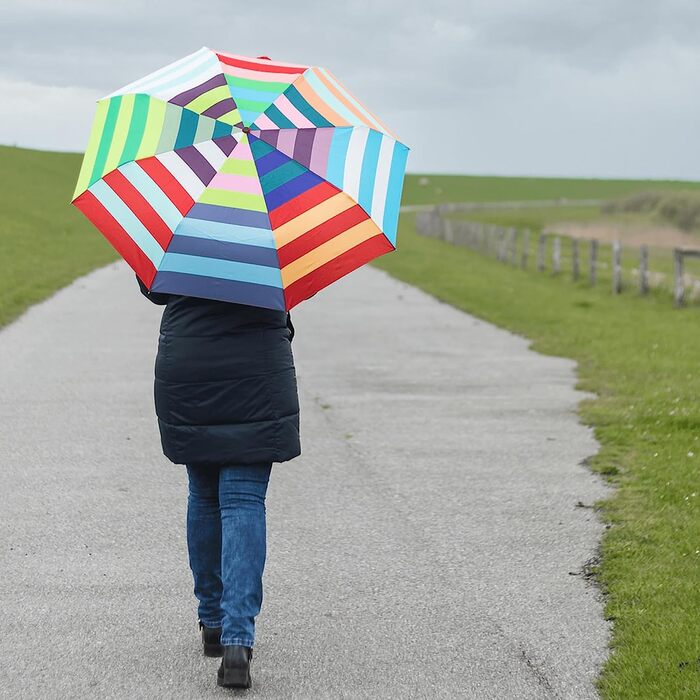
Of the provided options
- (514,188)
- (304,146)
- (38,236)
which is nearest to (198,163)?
(304,146)

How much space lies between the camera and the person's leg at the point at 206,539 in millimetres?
4715

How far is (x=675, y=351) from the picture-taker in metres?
14.9

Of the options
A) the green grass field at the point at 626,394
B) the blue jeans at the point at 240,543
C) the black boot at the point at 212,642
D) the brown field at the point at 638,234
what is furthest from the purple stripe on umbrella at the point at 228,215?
the brown field at the point at 638,234

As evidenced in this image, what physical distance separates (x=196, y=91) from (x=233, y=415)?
1.14 m

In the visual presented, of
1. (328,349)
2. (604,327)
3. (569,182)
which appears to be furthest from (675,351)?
(569,182)

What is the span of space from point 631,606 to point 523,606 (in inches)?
17.9

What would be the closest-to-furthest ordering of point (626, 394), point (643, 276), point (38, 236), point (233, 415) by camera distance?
1. point (233, 415)
2. point (626, 394)
3. point (643, 276)
4. point (38, 236)

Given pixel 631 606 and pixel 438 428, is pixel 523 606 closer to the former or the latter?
pixel 631 606

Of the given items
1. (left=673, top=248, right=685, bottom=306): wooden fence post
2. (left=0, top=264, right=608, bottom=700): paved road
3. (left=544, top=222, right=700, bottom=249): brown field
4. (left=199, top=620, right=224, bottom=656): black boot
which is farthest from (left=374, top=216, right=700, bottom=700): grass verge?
(left=544, top=222, right=700, bottom=249): brown field

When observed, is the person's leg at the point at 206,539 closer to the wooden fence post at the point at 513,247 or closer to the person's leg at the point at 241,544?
the person's leg at the point at 241,544

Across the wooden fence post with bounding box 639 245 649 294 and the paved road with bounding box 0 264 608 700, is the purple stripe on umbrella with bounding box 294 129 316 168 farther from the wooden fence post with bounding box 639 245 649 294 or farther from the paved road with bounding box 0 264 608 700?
the wooden fence post with bounding box 639 245 649 294

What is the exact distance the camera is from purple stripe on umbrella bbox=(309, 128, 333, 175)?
4.43 metres

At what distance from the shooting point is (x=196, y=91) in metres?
4.46

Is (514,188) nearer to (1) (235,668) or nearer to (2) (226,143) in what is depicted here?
(2) (226,143)
